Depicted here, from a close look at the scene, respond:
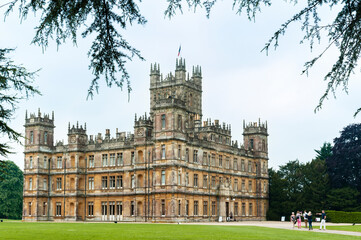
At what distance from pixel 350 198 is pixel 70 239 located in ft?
138

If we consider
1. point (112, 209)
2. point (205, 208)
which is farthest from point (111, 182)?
point (205, 208)

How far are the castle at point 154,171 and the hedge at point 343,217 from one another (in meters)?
10.4

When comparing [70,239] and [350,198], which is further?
[350,198]

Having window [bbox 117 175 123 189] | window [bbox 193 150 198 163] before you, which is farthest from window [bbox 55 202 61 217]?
window [bbox 193 150 198 163]

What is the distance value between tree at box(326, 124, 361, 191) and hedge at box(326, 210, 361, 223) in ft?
18.5

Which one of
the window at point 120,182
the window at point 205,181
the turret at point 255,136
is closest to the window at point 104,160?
the window at point 120,182

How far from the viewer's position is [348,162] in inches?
2258

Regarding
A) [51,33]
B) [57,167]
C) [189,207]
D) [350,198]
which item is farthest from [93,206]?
[51,33]

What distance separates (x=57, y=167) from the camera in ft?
195

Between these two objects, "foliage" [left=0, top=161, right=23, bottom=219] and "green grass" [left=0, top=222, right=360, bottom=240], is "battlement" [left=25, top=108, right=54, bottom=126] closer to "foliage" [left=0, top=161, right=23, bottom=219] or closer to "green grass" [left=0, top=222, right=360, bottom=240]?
"foliage" [left=0, top=161, right=23, bottom=219]

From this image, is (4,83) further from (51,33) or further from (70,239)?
(70,239)

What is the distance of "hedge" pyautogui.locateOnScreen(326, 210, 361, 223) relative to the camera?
50062 mm

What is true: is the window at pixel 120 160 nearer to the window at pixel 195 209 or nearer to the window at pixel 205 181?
the window at pixel 205 181

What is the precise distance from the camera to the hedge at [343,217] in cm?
5006
